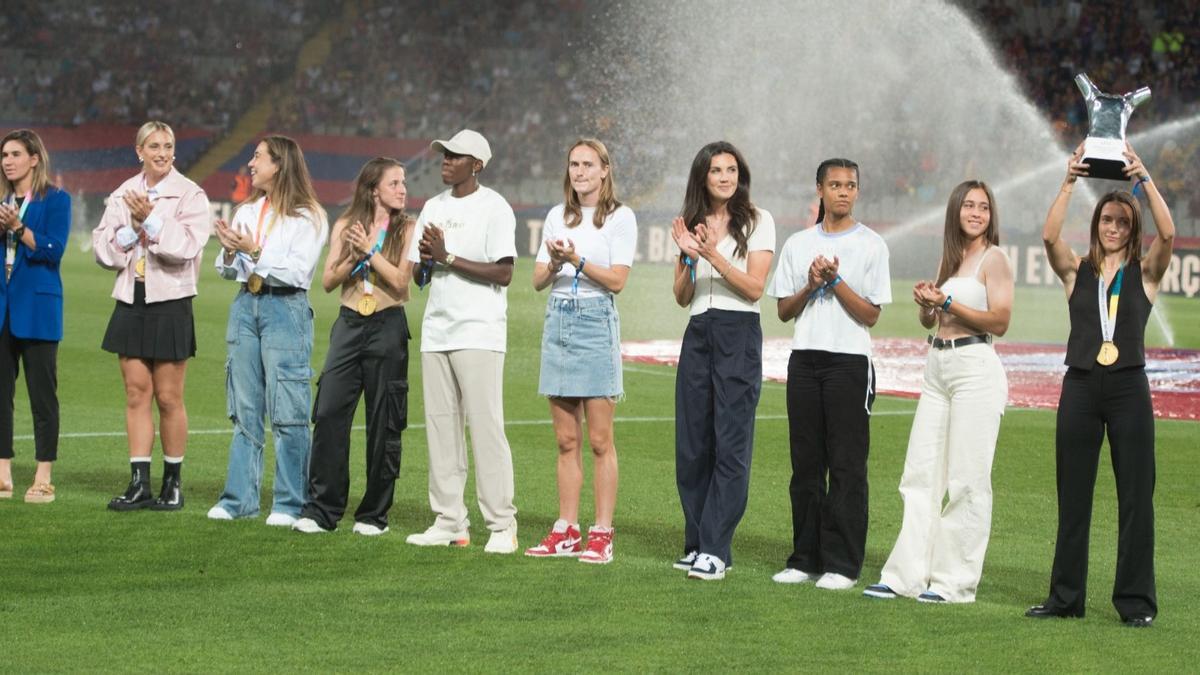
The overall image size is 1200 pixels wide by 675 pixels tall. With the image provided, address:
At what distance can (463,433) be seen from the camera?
8.64 metres

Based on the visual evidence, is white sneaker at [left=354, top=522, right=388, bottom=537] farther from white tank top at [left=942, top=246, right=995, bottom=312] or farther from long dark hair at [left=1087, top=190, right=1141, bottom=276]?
long dark hair at [left=1087, top=190, right=1141, bottom=276]

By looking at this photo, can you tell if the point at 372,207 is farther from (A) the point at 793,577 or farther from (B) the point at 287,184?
(A) the point at 793,577

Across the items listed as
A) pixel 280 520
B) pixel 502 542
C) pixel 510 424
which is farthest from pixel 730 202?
pixel 510 424

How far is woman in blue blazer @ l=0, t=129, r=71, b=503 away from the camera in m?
9.84

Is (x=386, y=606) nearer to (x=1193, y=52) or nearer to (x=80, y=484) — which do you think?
(x=80, y=484)

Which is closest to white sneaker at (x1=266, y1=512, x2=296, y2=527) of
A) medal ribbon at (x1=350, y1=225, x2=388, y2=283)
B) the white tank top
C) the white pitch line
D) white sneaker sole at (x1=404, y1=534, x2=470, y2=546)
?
white sneaker sole at (x1=404, y1=534, x2=470, y2=546)

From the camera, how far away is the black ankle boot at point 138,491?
9.52 metres

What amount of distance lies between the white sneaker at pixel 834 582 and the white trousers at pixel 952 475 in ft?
0.62

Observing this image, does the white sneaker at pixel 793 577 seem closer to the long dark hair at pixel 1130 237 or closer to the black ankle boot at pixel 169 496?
the long dark hair at pixel 1130 237

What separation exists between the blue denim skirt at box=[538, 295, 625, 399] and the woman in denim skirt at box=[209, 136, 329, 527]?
5.07ft

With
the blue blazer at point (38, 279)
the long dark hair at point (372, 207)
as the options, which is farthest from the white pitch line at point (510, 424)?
the long dark hair at point (372, 207)

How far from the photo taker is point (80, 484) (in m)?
10.4

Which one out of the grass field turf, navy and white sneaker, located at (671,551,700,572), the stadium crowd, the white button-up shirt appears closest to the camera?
the grass field turf

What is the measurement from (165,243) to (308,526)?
168cm
